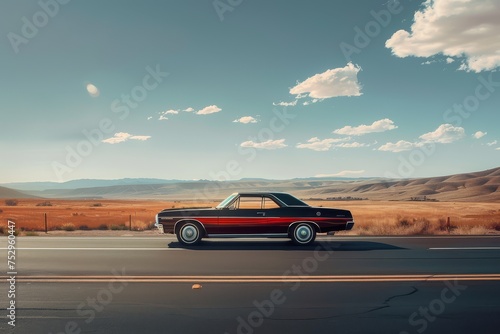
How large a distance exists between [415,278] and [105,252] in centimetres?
814

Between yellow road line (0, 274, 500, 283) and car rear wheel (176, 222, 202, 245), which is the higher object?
car rear wheel (176, 222, 202, 245)

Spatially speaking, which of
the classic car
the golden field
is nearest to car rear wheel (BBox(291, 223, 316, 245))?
the classic car

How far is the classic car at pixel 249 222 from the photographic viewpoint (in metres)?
13.7

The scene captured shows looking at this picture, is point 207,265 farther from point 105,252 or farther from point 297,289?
point 105,252

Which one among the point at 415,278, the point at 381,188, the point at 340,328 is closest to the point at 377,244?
the point at 415,278

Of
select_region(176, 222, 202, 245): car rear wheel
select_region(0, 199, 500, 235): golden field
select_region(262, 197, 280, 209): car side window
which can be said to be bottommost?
select_region(0, 199, 500, 235): golden field

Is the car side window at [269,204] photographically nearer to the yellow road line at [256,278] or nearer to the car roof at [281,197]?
the car roof at [281,197]

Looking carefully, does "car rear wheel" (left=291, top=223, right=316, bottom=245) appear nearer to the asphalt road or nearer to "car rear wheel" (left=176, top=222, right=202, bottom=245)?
the asphalt road

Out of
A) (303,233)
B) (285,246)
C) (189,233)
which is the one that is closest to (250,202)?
(285,246)

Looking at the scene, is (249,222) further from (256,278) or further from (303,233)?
(256,278)

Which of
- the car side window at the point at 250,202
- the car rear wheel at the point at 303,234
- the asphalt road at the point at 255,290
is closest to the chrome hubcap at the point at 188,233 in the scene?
the asphalt road at the point at 255,290

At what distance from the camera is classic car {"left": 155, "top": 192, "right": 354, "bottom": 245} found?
13.7m

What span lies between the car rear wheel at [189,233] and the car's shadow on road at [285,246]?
0.21m

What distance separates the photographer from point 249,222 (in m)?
13.7
